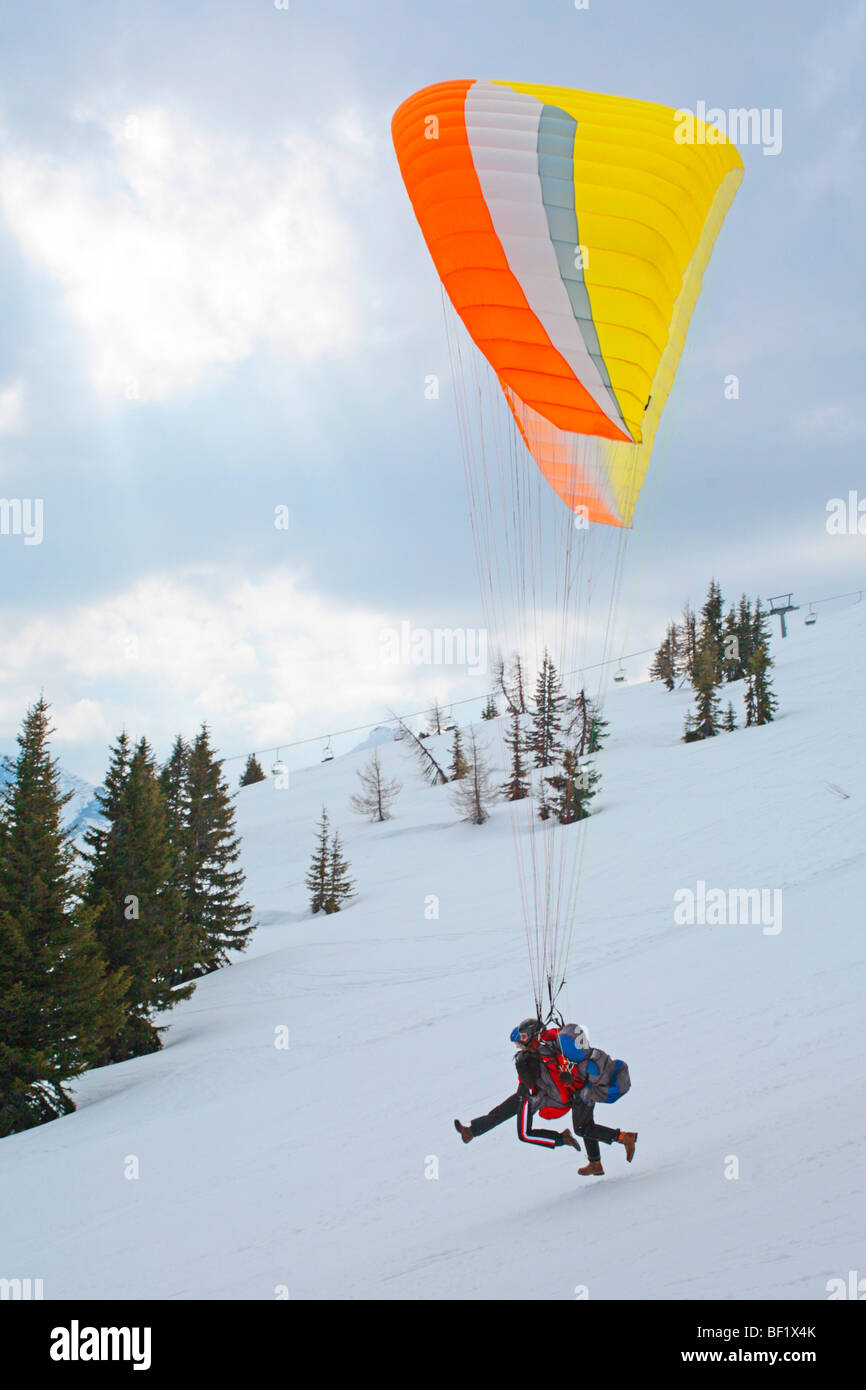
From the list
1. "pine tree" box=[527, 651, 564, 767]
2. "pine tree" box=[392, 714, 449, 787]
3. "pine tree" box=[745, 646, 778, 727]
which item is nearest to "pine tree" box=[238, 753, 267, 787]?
"pine tree" box=[392, 714, 449, 787]

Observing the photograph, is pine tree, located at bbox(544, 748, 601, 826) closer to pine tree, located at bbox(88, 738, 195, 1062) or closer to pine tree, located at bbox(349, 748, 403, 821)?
pine tree, located at bbox(349, 748, 403, 821)

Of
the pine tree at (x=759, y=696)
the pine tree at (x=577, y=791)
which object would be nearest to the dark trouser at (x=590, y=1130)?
the pine tree at (x=577, y=791)

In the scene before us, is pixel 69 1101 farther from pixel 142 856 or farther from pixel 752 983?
pixel 752 983

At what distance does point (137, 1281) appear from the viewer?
6.46 meters

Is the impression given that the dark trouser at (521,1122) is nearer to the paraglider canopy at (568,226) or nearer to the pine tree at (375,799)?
the paraglider canopy at (568,226)

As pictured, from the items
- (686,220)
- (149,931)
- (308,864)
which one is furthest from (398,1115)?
(308,864)

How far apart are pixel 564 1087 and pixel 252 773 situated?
219ft

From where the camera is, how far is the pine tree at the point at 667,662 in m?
62.6

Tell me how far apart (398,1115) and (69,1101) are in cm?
685

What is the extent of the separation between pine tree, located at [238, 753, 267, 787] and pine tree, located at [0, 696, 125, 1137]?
55578 mm

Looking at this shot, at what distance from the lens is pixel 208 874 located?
2212 cm

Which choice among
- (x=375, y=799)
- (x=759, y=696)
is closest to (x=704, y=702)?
(x=759, y=696)

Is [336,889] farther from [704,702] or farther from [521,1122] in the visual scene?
[521,1122]
